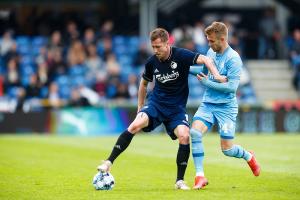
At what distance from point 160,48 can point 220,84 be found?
3.11 ft

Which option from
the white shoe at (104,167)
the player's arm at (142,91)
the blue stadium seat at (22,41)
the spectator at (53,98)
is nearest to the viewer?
the white shoe at (104,167)

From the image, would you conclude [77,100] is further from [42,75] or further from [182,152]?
[182,152]

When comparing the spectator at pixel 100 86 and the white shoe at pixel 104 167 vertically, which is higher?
the white shoe at pixel 104 167

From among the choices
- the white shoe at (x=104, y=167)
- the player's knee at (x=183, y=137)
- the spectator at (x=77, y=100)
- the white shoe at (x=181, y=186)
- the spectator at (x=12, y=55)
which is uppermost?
the spectator at (x=12, y=55)

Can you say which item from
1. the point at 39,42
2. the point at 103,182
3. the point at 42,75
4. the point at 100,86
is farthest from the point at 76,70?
the point at 103,182

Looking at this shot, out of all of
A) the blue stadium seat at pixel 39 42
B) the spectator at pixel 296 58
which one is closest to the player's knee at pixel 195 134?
the blue stadium seat at pixel 39 42

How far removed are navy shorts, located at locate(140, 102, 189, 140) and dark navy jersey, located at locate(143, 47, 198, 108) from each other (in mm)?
76

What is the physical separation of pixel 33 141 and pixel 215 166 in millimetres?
8730

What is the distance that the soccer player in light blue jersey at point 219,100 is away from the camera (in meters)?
11.1

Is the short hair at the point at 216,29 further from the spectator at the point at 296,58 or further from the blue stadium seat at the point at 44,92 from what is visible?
the spectator at the point at 296,58

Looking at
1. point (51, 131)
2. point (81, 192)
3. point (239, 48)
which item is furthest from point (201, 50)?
point (81, 192)

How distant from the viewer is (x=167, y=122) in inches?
452

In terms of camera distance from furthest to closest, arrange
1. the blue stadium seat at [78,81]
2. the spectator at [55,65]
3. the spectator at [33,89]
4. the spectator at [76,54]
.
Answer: the spectator at [76,54], the spectator at [55,65], the blue stadium seat at [78,81], the spectator at [33,89]

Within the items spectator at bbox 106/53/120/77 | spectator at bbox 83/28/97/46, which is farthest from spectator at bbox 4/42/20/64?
spectator at bbox 106/53/120/77
